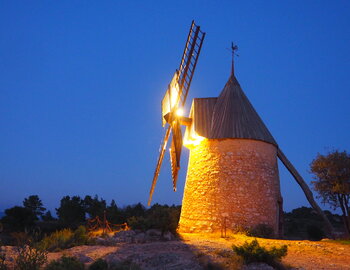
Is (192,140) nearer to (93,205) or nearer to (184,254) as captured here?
(184,254)

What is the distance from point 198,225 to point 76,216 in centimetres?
1731

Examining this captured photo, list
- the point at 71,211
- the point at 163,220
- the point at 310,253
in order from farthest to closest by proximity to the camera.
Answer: the point at 71,211 < the point at 163,220 < the point at 310,253

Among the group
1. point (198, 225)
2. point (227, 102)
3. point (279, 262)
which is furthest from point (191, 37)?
point (279, 262)

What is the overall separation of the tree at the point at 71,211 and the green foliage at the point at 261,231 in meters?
17.8

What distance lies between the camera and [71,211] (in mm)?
28266

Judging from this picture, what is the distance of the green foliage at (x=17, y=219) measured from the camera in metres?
22.8

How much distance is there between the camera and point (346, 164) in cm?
1567

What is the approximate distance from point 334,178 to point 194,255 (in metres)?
10.2

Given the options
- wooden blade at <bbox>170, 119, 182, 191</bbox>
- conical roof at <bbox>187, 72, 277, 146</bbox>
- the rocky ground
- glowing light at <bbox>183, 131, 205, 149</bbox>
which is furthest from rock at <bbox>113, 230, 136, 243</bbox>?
conical roof at <bbox>187, 72, 277, 146</bbox>

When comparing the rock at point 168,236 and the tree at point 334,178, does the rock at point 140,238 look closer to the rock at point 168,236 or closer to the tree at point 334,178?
the rock at point 168,236

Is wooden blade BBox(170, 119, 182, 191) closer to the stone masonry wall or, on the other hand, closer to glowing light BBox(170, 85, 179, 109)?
the stone masonry wall

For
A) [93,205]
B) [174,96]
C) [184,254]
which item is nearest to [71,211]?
[93,205]

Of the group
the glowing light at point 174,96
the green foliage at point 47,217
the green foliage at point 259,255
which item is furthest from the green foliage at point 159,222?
the green foliage at point 47,217

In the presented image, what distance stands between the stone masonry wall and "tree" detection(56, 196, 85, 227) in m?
15.8
